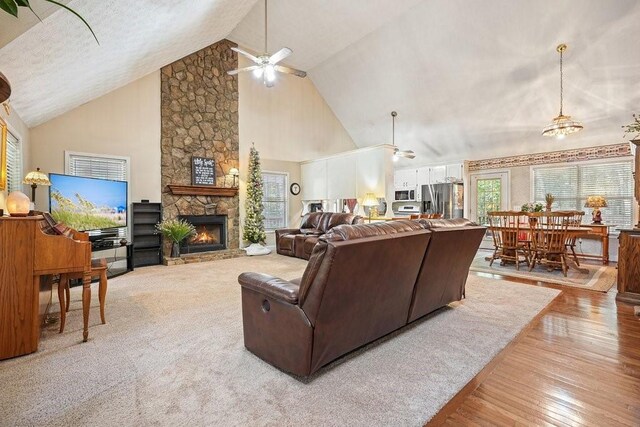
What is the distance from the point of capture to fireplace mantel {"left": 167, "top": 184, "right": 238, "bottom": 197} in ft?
20.8

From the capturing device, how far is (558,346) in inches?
95.7

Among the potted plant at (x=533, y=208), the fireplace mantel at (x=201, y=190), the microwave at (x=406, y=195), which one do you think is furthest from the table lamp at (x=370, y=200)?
the fireplace mantel at (x=201, y=190)

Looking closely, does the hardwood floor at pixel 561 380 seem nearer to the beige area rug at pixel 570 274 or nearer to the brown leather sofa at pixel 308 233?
the beige area rug at pixel 570 274

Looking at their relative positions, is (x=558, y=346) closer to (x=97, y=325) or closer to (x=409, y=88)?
(x=97, y=325)

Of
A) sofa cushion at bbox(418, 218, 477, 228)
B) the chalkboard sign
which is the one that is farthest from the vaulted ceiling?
sofa cushion at bbox(418, 218, 477, 228)

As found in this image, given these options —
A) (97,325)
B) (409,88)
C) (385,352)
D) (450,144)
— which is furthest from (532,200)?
(97,325)

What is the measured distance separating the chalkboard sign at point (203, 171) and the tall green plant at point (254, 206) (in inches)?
36.2

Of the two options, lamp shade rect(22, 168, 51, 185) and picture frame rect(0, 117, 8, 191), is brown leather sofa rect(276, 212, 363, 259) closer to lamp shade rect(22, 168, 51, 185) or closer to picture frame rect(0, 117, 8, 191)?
lamp shade rect(22, 168, 51, 185)

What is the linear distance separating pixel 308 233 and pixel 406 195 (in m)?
3.89

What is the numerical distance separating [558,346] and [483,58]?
5544 mm

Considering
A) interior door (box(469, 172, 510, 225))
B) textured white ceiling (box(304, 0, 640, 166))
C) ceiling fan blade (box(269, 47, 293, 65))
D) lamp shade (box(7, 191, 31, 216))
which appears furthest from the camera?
interior door (box(469, 172, 510, 225))

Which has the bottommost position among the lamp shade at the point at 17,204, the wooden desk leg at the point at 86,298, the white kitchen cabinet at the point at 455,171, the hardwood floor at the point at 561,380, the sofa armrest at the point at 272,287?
the hardwood floor at the point at 561,380

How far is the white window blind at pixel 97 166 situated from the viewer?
528cm

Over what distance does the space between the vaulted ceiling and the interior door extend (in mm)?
651
